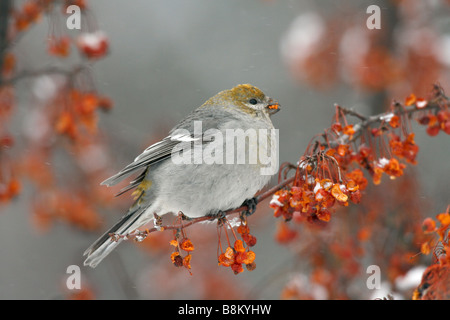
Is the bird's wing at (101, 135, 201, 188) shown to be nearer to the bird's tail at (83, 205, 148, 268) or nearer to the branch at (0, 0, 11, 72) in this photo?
the bird's tail at (83, 205, 148, 268)

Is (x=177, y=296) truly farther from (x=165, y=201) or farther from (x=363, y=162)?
(x=363, y=162)

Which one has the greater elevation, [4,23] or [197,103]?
[197,103]

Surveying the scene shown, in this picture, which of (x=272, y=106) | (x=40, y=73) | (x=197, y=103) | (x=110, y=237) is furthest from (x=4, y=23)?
(x=197, y=103)

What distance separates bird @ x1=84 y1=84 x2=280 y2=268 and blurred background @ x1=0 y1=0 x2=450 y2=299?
643mm

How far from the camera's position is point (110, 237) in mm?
3740

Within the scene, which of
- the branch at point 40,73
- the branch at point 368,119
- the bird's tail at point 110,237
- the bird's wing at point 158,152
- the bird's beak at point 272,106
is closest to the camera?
the branch at point 368,119

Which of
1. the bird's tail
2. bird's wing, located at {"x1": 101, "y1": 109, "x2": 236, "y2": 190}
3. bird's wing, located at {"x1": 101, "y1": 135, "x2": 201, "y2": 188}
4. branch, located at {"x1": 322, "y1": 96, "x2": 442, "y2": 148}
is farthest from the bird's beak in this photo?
the bird's tail

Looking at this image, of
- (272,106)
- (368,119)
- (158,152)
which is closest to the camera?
(368,119)

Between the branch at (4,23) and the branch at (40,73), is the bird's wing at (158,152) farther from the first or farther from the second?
the branch at (4,23)

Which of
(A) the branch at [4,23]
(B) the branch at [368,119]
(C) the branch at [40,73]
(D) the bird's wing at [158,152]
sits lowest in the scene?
(B) the branch at [368,119]

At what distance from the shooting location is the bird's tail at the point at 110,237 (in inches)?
148

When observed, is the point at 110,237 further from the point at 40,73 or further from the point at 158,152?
the point at 40,73

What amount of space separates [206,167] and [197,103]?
6108 mm

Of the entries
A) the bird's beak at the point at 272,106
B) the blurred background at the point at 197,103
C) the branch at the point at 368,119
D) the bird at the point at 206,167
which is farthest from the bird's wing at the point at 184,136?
the branch at the point at 368,119
